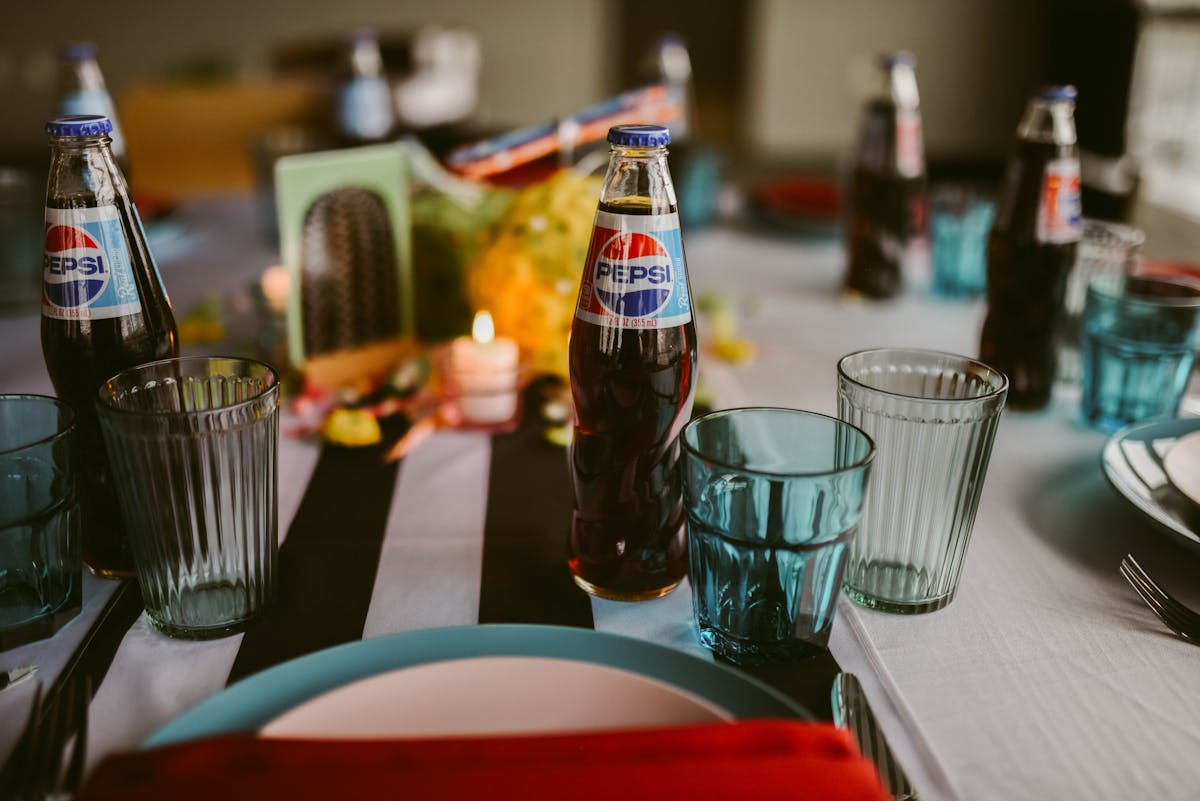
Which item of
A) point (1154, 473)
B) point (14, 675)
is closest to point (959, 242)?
point (1154, 473)

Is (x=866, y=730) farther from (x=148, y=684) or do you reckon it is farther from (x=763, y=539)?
(x=148, y=684)

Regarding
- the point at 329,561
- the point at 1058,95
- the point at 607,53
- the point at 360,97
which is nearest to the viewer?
the point at 329,561

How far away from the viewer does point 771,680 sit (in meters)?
0.57

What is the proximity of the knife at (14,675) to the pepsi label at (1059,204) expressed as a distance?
2.99ft

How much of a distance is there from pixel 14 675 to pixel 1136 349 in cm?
94

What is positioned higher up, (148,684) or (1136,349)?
(1136,349)

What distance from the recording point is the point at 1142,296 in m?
0.96

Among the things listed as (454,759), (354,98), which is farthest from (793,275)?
(454,759)

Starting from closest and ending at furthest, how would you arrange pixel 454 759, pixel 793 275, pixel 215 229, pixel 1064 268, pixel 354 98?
1. pixel 454 759
2. pixel 1064 268
3. pixel 354 98
4. pixel 793 275
5. pixel 215 229

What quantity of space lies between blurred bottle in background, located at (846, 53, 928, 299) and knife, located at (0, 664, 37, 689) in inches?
43.8

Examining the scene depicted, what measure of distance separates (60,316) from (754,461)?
1.52ft

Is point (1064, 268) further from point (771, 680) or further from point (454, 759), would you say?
point (454, 759)

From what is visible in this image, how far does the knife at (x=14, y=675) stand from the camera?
0.55 meters

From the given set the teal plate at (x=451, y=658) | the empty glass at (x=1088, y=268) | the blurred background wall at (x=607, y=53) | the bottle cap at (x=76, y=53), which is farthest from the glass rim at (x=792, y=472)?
the blurred background wall at (x=607, y=53)
